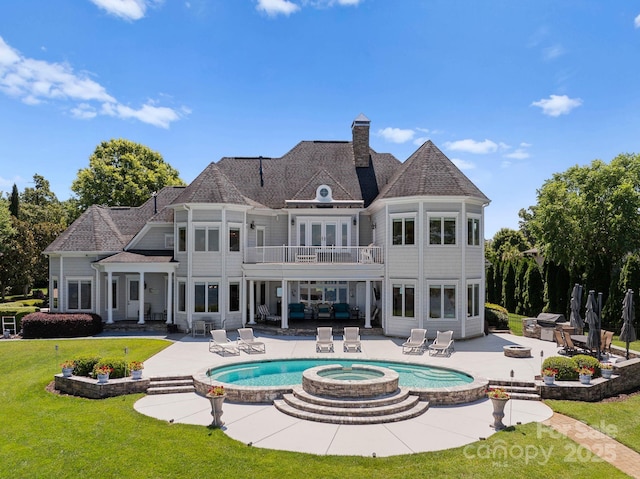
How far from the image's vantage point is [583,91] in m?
20.6

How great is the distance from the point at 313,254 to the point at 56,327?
45.3 feet

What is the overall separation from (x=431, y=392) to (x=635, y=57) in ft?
53.6

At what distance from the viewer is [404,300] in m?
21.0

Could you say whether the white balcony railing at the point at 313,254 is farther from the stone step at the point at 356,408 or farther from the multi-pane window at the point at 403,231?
the stone step at the point at 356,408

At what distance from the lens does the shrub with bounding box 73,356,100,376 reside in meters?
13.6

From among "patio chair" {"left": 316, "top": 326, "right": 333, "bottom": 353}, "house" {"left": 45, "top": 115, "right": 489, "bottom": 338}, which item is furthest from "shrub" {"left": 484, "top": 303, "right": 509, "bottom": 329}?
"patio chair" {"left": 316, "top": 326, "right": 333, "bottom": 353}

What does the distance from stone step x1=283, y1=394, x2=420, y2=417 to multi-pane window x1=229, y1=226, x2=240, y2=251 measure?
12.5 meters

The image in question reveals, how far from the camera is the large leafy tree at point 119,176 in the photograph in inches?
1629

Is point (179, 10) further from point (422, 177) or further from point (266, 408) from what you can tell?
point (266, 408)

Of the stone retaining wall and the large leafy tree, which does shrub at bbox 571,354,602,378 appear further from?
the large leafy tree

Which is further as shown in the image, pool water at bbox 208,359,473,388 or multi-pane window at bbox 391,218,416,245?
multi-pane window at bbox 391,218,416,245

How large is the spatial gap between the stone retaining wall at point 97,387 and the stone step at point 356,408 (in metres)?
4.89

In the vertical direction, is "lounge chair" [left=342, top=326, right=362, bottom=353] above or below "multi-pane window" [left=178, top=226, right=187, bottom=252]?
below

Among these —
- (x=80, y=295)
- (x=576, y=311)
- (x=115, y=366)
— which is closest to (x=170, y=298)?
(x=80, y=295)
